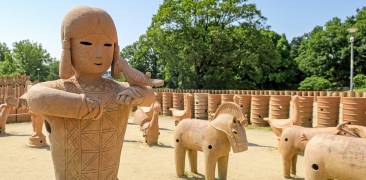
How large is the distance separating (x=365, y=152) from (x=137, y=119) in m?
9.38

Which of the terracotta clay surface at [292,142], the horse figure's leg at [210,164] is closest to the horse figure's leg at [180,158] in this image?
the horse figure's leg at [210,164]

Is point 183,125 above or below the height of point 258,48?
below

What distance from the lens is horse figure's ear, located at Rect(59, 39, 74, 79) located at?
3363mm

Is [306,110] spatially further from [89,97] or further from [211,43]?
[211,43]

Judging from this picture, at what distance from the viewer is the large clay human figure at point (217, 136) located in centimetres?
590

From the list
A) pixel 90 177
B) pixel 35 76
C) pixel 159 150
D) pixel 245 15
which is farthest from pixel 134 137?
pixel 35 76

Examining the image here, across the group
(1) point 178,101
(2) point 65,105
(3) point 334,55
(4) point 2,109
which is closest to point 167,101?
(1) point 178,101

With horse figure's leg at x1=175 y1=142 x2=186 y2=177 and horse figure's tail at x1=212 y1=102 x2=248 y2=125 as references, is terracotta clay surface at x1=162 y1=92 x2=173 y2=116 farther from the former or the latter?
horse figure's tail at x1=212 y1=102 x2=248 y2=125

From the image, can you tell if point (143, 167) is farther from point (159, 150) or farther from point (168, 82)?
point (168, 82)

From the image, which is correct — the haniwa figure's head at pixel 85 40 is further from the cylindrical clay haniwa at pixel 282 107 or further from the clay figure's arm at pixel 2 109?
the cylindrical clay haniwa at pixel 282 107

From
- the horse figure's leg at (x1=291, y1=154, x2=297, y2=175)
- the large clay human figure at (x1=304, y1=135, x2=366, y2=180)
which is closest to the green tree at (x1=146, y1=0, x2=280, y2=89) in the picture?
the horse figure's leg at (x1=291, y1=154, x2=297, y2=175)

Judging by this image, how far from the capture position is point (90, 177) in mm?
3410

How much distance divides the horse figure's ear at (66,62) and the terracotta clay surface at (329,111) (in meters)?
10.7

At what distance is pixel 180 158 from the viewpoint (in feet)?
23.4
